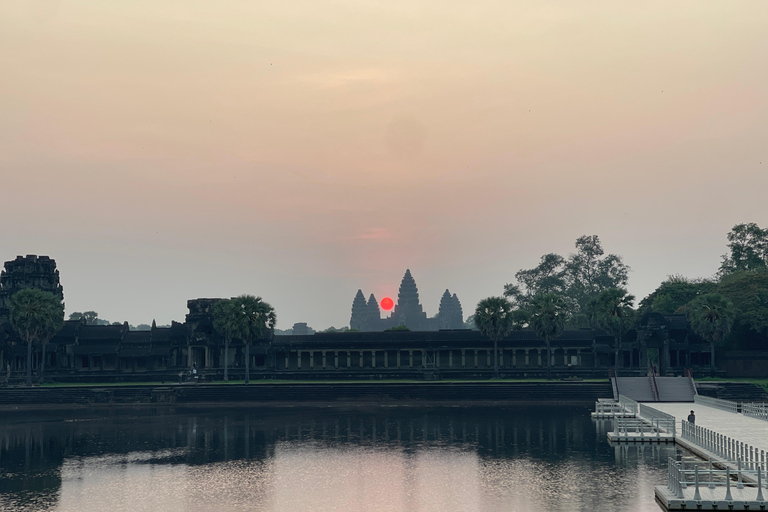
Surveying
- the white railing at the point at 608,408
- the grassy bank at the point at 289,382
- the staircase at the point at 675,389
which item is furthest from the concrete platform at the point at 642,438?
the grassy bank at the point at 289,382

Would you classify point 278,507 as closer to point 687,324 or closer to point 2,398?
point 2,398

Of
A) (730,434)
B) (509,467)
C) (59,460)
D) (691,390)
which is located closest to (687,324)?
(691,390)

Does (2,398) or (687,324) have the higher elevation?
(687,324)

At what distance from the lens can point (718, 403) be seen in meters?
80.7

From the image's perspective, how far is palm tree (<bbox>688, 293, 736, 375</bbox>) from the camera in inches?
4099

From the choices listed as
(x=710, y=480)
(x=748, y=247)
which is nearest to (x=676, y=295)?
(x=748, y=247)

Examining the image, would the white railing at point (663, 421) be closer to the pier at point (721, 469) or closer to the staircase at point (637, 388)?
the pier at point (721, 469)

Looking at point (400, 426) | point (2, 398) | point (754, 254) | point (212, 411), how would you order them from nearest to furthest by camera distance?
point (400, 426) → point (212, 411) → point (2, 398) → point (754, 254)

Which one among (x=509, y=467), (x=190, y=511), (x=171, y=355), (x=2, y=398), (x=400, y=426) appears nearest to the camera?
(x=190, y=511)

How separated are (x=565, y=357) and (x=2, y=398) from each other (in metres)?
71.7

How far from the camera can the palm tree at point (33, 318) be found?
108 metres

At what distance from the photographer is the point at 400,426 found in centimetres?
7238

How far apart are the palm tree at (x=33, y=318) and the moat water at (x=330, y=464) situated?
95.1 feet

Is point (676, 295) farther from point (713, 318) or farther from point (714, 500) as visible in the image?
point (714, 500)
